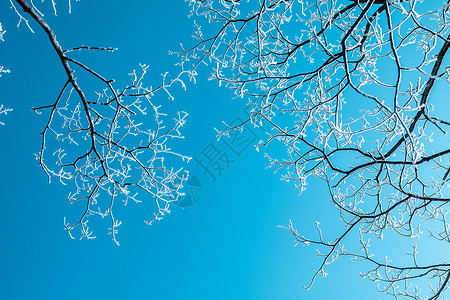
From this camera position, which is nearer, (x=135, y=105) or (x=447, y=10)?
(x=135, y=105)

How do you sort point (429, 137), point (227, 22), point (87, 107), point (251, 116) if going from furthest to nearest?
→ 1. point (227, 22)
2. point (251, 116)
3. point (429, 137)
4. point (87, 107)

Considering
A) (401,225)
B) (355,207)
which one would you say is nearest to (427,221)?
→ (401,225)

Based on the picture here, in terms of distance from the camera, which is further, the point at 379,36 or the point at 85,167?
the point at 85,167

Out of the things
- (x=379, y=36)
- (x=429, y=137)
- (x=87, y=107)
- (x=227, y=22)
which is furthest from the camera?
(x=227, y=22)

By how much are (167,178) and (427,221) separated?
199 cm

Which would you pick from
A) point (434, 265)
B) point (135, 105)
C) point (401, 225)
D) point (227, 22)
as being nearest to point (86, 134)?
point (135, 105)

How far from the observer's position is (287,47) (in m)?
2.97

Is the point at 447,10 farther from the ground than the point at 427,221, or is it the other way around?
the point at 447,10

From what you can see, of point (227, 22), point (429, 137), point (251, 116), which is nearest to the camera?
point (429, 137)

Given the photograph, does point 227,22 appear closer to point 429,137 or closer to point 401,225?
point 429,137

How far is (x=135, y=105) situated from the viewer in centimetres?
228

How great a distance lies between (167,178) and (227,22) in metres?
1.23

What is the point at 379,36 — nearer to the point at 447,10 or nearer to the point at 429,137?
the point at 429,137

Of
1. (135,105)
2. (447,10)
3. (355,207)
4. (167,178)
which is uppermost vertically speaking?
(447,10)
